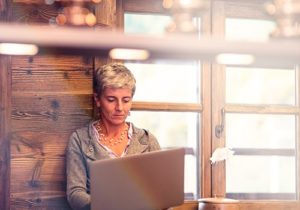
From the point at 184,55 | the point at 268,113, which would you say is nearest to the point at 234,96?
the point at 268,113

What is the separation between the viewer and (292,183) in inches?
123

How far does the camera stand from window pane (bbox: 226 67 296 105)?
300 cm

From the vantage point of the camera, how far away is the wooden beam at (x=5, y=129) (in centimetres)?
251

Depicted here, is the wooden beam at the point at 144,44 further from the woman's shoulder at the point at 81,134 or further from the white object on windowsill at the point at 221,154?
the white object on windowsill at the point at 221,154

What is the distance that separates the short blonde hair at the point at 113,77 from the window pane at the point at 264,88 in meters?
0.73

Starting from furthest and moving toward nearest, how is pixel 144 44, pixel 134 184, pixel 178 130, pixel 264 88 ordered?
pixel 178 130
pixel 264 88
pixel 134 184
pixel 144 44

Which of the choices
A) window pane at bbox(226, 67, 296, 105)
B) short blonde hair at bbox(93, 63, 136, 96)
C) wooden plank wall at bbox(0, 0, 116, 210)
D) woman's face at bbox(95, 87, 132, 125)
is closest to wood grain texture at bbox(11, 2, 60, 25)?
wooden plank wall at bbox(0, 0, 116, 210)

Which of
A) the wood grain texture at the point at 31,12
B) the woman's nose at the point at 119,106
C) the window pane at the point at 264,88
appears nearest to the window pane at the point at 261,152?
the window pane at the point at 264,88

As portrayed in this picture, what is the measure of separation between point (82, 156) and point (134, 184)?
4.74 feet

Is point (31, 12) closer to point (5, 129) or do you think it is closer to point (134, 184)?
point (5, 129)

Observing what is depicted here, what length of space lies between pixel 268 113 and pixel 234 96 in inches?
8.5

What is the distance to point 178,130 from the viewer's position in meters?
4.29

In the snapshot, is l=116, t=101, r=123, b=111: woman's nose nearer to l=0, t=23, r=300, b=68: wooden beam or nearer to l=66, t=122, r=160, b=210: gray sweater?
l=66, t=122, r=160, b=210: gray sweater

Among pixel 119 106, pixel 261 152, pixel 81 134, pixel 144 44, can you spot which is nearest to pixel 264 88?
pixel 261 152
